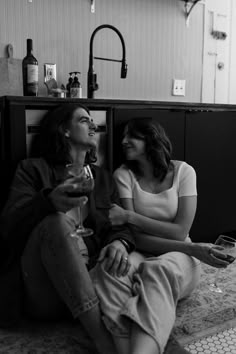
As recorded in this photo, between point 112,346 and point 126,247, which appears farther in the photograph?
point 126,247

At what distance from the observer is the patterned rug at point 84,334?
1.33 metres

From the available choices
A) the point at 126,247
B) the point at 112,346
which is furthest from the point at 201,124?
the point at 112,346

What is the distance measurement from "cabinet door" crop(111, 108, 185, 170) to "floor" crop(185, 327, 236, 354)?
2.86 feet

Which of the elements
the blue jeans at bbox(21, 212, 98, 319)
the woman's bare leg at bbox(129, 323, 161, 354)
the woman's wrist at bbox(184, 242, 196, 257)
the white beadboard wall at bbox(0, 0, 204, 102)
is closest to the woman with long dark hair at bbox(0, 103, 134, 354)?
the blue jeans at bbox(21, 212, 98, 319)

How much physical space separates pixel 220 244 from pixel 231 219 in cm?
99

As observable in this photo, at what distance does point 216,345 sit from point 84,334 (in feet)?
1.51

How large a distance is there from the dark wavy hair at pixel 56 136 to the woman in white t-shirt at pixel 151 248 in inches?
11.1

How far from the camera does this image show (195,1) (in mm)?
2957

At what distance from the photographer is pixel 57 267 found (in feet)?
4.02

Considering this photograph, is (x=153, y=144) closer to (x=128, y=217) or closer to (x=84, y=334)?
(x=128, y=217)

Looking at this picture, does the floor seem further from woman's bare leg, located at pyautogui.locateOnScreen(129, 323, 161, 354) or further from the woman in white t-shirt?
woman's bare leg, located at pyautogui.locateOnScreen(129, 323, 161, 354)

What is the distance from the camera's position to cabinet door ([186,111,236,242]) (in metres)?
2.17

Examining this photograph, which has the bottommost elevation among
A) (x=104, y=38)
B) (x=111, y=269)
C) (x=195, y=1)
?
(x=111, y=269)

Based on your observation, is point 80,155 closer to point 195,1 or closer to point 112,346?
point 112,346
